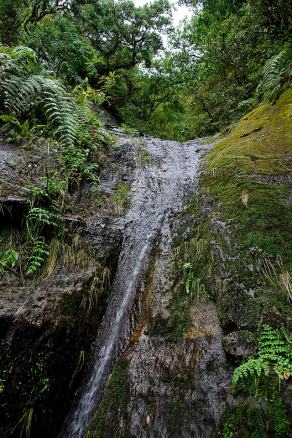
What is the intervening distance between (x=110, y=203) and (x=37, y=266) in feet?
5.73

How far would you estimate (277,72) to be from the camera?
20.0 feet

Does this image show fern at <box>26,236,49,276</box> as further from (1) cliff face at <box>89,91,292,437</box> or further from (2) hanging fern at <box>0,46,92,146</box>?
(2) hanging fern at <box>0,46,92,146</box>

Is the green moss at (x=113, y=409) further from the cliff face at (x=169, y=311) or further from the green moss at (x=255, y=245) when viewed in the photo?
the green moss at (x=255, y=245)

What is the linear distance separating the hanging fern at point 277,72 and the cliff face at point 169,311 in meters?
2.05

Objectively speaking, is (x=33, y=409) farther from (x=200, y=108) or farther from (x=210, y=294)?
(x=200, y=108)

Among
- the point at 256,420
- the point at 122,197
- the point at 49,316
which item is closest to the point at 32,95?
the point at 122,197

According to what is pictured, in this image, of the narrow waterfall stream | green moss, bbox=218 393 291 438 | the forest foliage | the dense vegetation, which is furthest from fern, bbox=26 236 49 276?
the forest foliage

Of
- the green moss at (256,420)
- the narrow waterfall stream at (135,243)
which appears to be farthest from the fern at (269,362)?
the narrow waterfall stream at (135,243)

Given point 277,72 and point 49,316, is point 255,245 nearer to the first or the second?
point 49,316

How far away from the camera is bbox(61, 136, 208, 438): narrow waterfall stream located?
2967 millimetres

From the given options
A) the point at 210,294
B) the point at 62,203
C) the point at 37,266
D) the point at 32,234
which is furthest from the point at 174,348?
the point at 62,203

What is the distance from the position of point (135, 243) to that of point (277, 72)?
4515 millimetres

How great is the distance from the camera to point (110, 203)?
4.96 m

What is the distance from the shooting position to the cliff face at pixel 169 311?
2.34 metres
